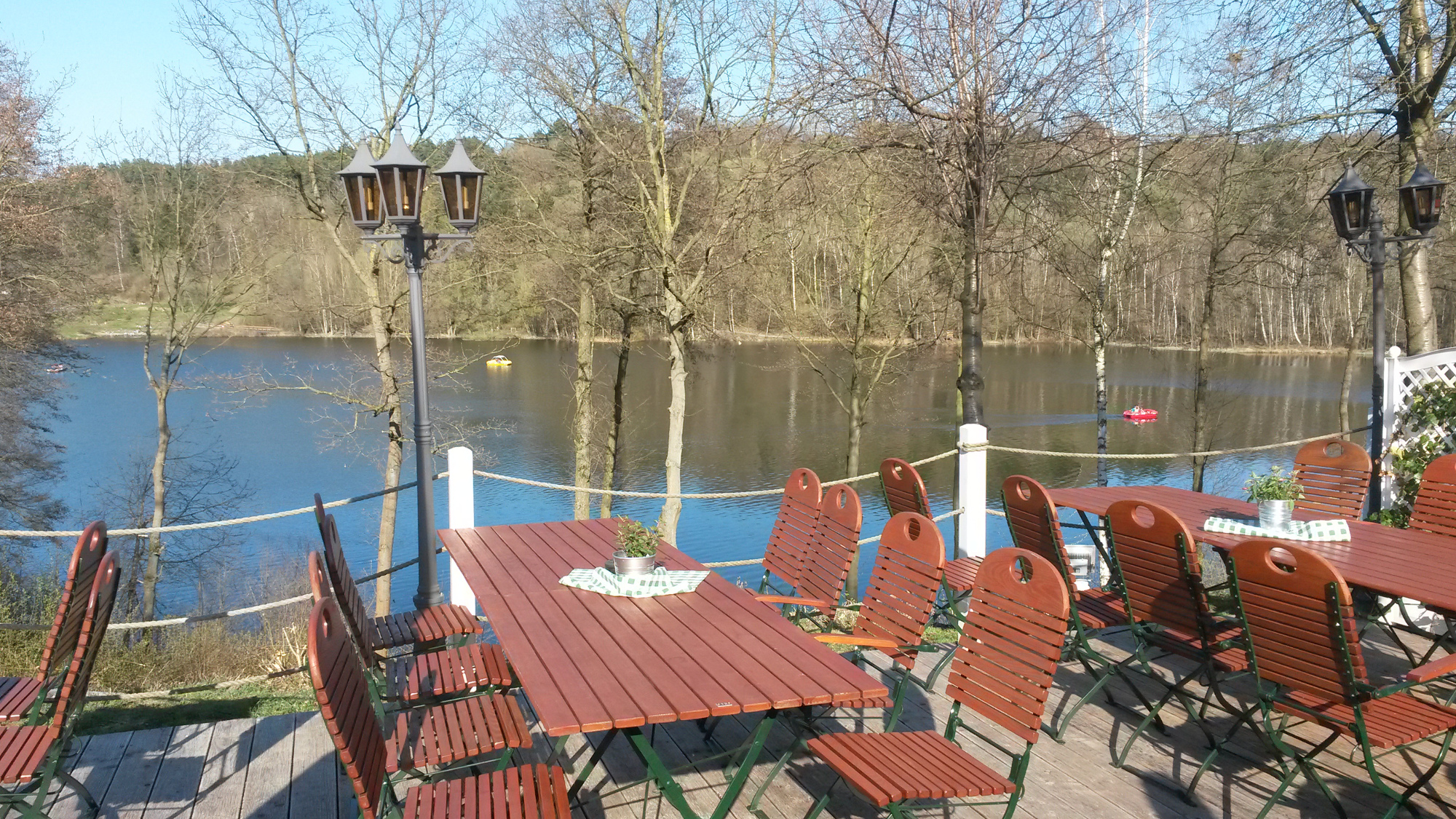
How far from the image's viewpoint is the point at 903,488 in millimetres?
4910

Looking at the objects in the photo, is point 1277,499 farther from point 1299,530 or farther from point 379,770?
point 379,770

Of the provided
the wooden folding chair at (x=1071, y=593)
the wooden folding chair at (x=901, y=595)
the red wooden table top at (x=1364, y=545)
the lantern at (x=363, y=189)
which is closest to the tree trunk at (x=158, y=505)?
the lantern at (x=363, y=189)

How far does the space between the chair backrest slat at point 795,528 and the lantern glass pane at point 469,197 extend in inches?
89.6

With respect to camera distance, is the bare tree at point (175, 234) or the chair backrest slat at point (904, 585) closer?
the chair backrest slat at point (904, 585)

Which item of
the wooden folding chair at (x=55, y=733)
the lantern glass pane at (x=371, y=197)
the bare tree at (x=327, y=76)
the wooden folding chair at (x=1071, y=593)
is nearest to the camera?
the wooden folding chair at (x=55, y=733)

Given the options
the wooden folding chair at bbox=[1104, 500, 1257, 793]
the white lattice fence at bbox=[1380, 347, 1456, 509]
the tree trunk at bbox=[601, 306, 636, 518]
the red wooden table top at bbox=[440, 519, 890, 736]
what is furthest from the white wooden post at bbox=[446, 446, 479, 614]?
the tree trunk at bbox=[601, 306, 636, 518]

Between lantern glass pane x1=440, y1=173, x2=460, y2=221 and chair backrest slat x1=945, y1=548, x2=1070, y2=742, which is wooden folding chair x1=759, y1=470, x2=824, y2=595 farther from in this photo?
lantern glass pane x1=440, y1=173, x2=460, y2=221

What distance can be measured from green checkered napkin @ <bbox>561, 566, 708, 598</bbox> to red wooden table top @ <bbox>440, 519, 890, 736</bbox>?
3 cm

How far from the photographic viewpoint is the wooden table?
244 cm

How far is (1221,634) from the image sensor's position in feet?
13.1

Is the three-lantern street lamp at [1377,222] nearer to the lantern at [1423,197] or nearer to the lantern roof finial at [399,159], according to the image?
the lantern at [1423,197]

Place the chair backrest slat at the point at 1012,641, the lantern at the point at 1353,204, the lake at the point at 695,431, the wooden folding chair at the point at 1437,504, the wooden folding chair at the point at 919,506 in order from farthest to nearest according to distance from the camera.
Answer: the lake at the point at 695,431 → the lantern at the point at 1353,204 → the wooden folding chair at the point at 1437,504 → the wooden folding chair at the point at 919,506 → the chair backrest slat at the point at 1012,641

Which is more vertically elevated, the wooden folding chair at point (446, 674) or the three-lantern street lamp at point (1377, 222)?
the three-lantern street lamp at point (1377, 222)

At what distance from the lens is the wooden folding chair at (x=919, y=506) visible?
4.50 meters
